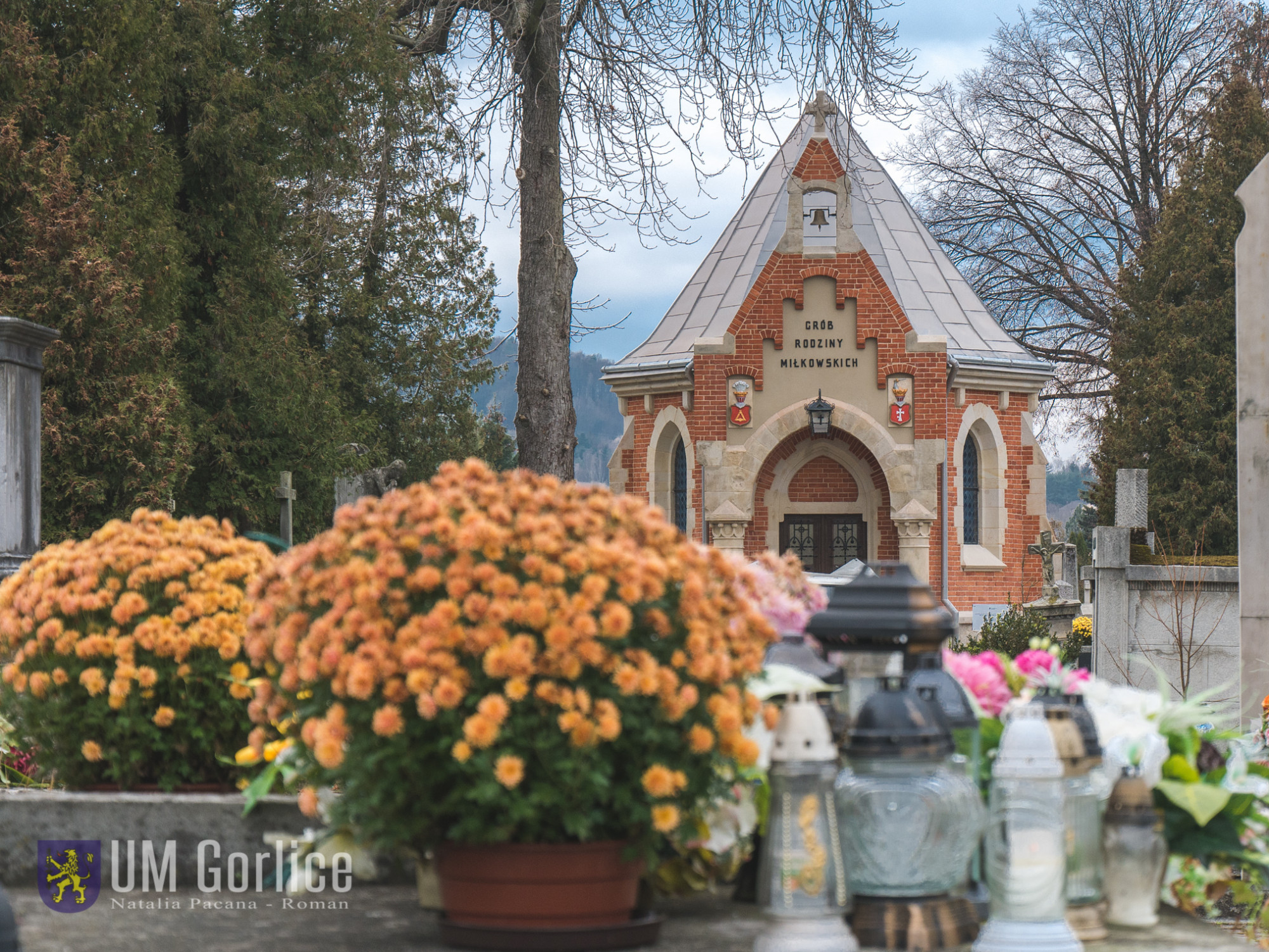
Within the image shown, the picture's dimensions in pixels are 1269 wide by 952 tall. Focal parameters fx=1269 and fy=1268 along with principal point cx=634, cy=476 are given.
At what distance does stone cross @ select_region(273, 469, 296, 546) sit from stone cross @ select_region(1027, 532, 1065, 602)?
13.9m

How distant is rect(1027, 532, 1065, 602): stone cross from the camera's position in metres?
24.6

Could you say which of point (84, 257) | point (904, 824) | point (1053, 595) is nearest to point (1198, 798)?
point (904, 824)

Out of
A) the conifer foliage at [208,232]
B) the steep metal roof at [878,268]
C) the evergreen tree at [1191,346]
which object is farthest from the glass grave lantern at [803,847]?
the evergreen tree at [1191,346]

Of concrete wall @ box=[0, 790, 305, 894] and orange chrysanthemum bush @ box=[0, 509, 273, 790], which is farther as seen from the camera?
orange chrysanthemum bush @ box=[0, 509, 273, 790]

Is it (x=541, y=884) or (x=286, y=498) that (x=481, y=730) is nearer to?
(x=541, y=884)

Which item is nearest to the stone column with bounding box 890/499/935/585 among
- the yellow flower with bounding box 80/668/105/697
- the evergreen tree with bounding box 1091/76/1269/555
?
the evergreen tree with bounding box 1091/76/1269/555

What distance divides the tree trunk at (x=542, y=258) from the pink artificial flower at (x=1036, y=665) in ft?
20.9

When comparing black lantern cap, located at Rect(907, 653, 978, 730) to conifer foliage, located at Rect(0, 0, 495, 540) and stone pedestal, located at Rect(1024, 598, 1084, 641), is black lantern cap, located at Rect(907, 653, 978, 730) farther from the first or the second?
stone pedestal, located at Rect(1024, 598, 1084, 641)

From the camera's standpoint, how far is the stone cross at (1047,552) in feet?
80.6

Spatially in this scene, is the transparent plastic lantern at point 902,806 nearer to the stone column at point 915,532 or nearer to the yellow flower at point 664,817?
the yellow flower at point 664,817

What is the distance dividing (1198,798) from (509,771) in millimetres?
1776

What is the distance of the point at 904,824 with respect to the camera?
2848 mm

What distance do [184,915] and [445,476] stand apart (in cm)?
134

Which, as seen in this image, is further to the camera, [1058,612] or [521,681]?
[1058,612]
